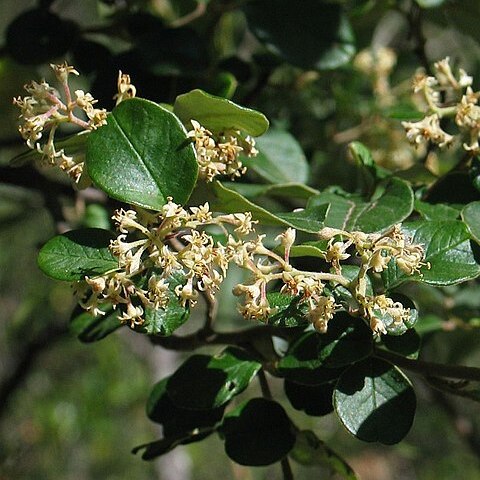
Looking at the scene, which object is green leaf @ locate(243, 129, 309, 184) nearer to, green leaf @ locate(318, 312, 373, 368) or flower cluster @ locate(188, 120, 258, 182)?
flower cluster @ locate(188, 120, 258, 182)

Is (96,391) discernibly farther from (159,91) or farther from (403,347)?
(403,347)

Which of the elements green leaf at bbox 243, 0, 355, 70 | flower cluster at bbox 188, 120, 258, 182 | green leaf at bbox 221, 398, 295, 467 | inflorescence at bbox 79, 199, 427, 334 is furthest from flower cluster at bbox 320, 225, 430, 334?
green leaf at bbox 243, 0, 355, 70

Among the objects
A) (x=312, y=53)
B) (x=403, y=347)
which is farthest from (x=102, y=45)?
(x=403, y=347)

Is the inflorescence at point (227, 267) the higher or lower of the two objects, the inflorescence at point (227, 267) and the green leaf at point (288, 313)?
the higher

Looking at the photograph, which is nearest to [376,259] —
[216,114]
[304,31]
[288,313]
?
[288,313]

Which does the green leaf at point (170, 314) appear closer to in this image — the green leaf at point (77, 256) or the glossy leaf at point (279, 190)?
the green leaf at point (77, 256)

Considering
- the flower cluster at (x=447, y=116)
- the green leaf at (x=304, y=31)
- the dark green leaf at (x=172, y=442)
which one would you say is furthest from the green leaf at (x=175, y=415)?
the green leaf at (x=304, y=31)
